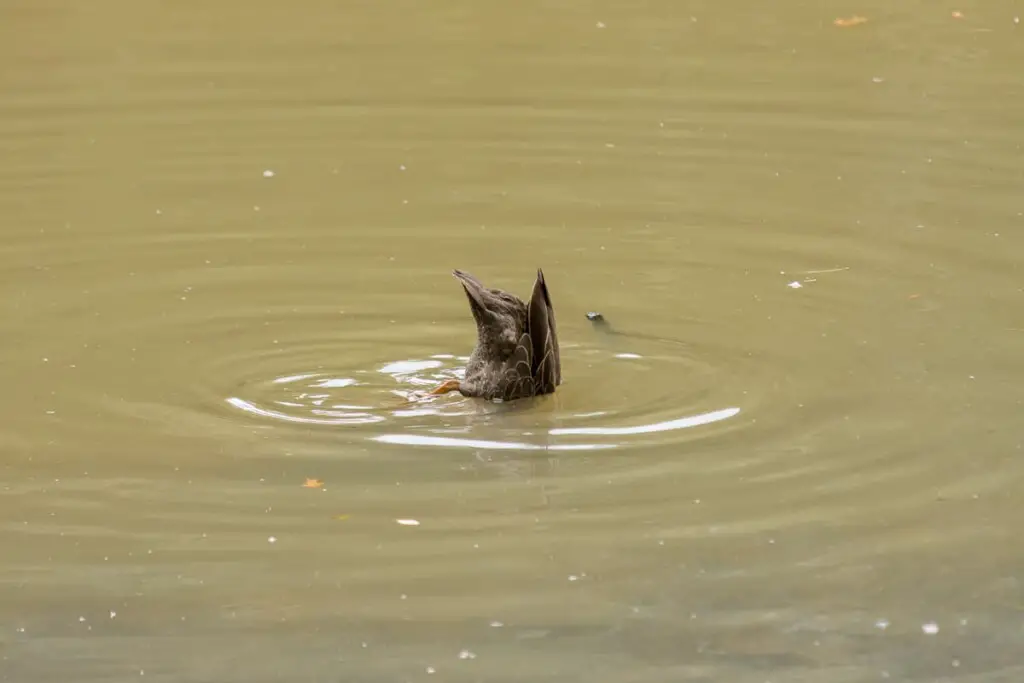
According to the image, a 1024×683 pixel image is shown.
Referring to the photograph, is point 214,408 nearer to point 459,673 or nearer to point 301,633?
point 301,633

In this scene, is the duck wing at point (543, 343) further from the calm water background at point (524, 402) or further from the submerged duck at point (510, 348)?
the calm water background at point (524, 402)

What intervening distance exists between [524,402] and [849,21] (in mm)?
8026

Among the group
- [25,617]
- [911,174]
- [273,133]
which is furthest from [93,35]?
[25,617]

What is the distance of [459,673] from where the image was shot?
5.22m

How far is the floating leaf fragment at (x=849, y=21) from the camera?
14.1 metres

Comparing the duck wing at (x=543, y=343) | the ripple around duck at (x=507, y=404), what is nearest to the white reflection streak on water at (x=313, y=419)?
the ripple around duck at (x=507, y=404)

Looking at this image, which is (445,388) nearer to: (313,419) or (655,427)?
(313,419)

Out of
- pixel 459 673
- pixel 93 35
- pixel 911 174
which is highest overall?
pixel 93 35

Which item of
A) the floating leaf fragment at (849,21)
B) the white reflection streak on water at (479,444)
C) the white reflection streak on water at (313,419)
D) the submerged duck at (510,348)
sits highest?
the floating leaf fragment at (849,21)

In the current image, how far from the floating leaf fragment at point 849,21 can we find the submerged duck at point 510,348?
774 centimetres

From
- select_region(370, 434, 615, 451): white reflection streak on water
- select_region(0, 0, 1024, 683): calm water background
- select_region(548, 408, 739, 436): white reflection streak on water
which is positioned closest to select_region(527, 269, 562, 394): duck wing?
select_region(0, 0, 1024, 683): calm water background

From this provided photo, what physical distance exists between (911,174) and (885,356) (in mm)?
3046

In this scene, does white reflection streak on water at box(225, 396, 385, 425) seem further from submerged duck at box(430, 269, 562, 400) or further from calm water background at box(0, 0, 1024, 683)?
submerged duck at box(430, 269, 562, 400)

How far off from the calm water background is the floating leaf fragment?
0.73 feet
